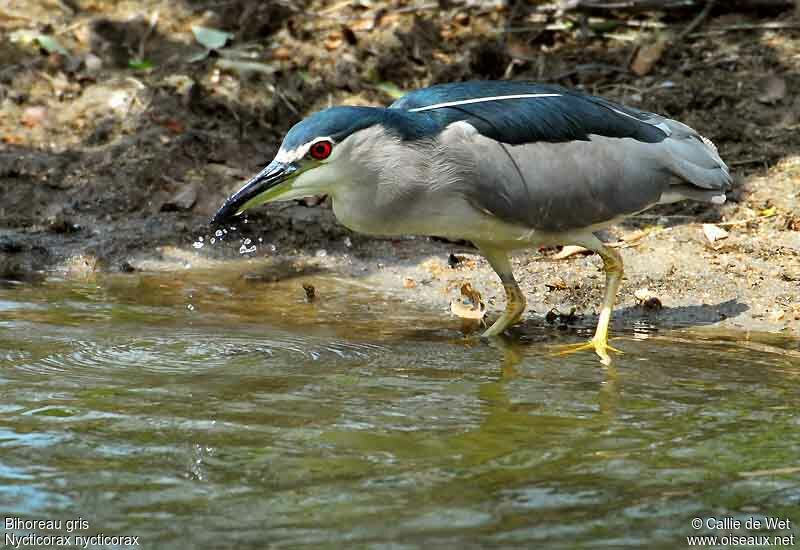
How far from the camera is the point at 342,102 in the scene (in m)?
8.52

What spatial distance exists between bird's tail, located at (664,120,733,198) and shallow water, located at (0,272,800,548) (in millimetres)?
766

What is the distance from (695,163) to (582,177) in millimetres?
707

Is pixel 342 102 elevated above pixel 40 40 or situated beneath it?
situated beneath

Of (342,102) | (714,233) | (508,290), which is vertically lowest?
(508,290)

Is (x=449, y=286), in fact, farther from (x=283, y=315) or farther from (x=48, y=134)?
(x=48, y=134)

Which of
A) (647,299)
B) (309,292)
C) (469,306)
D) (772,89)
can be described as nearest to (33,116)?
(309,292)

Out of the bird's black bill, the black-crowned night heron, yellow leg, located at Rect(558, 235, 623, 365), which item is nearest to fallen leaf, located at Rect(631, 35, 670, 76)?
the black-crowned night heron

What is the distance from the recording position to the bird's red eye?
5.21 metres

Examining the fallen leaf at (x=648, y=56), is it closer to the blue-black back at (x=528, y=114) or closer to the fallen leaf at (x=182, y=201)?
the blue-black back at (x=528, y=114)

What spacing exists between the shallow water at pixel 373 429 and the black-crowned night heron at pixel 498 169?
559 millimetres

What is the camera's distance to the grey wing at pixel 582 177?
18.7ft

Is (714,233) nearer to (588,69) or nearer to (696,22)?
(588,69)

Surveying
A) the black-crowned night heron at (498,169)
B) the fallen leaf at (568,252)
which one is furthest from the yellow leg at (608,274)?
the fallen leaf at (568,252)

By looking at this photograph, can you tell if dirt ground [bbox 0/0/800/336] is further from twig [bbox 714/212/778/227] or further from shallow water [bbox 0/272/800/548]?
shallow water [bbox 0/272/800/548]
